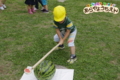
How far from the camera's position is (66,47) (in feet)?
13.6

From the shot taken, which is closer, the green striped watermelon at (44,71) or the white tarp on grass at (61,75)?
the green striped watermelon at (44,71)

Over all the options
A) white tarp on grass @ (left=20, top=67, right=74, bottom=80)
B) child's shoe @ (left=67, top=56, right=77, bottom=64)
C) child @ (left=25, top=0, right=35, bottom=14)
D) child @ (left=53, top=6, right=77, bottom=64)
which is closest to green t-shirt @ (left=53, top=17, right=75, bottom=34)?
child @ (left=53, top=6, right=77, bottom=64)

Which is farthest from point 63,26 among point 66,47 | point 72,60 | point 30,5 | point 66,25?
point 30,5

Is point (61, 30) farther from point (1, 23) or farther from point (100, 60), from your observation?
point (1, 23)

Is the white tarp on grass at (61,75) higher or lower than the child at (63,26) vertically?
lower

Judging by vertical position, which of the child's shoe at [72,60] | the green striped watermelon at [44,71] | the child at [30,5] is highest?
the child at [30,5]

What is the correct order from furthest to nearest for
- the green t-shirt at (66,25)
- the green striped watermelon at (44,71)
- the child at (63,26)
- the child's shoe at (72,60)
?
the child's shoe at (72,60)
the green t-shirt at (66,25)
the child at (63,26)
the green striped watermelon at (44,71)

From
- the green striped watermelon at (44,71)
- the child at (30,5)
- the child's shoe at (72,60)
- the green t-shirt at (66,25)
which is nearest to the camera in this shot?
the green striped watermelon at (44,71)

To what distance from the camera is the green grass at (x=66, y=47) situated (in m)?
3.36

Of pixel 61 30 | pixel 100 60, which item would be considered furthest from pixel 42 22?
pixel 100 60

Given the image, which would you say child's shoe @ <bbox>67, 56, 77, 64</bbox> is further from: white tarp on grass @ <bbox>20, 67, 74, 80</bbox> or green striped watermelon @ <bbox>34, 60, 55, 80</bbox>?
green striped watermelon @ <bbox>34, 60, 55, 80</bbox>

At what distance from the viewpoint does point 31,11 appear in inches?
247

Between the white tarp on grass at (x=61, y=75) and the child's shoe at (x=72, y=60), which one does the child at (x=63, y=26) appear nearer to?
the child's shoe at (x=72, y=60)

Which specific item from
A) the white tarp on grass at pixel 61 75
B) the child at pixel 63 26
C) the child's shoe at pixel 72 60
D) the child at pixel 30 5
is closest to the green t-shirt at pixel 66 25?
the child at pixel 63 26
